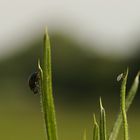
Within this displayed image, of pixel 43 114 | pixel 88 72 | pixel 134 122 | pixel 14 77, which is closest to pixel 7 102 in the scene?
pixel 14 77

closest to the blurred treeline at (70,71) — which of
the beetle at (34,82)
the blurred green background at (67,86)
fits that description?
the blurred green background at (67,86)

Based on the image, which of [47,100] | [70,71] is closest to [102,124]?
[47,100]

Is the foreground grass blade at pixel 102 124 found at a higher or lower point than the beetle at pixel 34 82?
lower

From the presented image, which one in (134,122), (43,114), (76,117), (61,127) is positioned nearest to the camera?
(43,114)

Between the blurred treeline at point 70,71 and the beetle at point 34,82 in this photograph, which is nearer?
the beetle at point 34,82

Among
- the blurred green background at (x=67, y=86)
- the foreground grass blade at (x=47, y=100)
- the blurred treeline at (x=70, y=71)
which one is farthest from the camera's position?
the blurred treeline at (x=70, y=71)

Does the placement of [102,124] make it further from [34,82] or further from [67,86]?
[67,86]

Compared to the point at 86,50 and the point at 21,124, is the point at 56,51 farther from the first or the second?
the point at 21,124

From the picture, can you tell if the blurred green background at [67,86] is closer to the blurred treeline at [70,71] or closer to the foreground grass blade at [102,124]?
the blurred treeline at [70,71]
